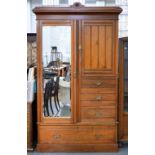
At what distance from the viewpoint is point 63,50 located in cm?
366

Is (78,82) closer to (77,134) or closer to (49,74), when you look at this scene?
(49,74)

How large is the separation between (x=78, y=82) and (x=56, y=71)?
0.33 m

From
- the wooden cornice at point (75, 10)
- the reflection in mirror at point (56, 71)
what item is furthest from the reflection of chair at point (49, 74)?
the wooden cornice at point (75, 10)

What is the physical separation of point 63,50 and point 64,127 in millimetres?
1033

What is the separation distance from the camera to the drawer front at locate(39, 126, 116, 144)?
367 cm

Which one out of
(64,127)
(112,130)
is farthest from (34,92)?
(112,130)

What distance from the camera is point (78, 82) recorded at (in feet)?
12.0

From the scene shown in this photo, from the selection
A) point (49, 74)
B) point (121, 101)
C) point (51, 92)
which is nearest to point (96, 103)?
point (121, 101)

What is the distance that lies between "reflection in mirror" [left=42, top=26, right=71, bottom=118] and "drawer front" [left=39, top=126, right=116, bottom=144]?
0.21 m

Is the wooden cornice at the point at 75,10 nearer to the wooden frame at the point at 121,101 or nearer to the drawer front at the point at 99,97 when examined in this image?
the wooden frame at the point at 121,101
